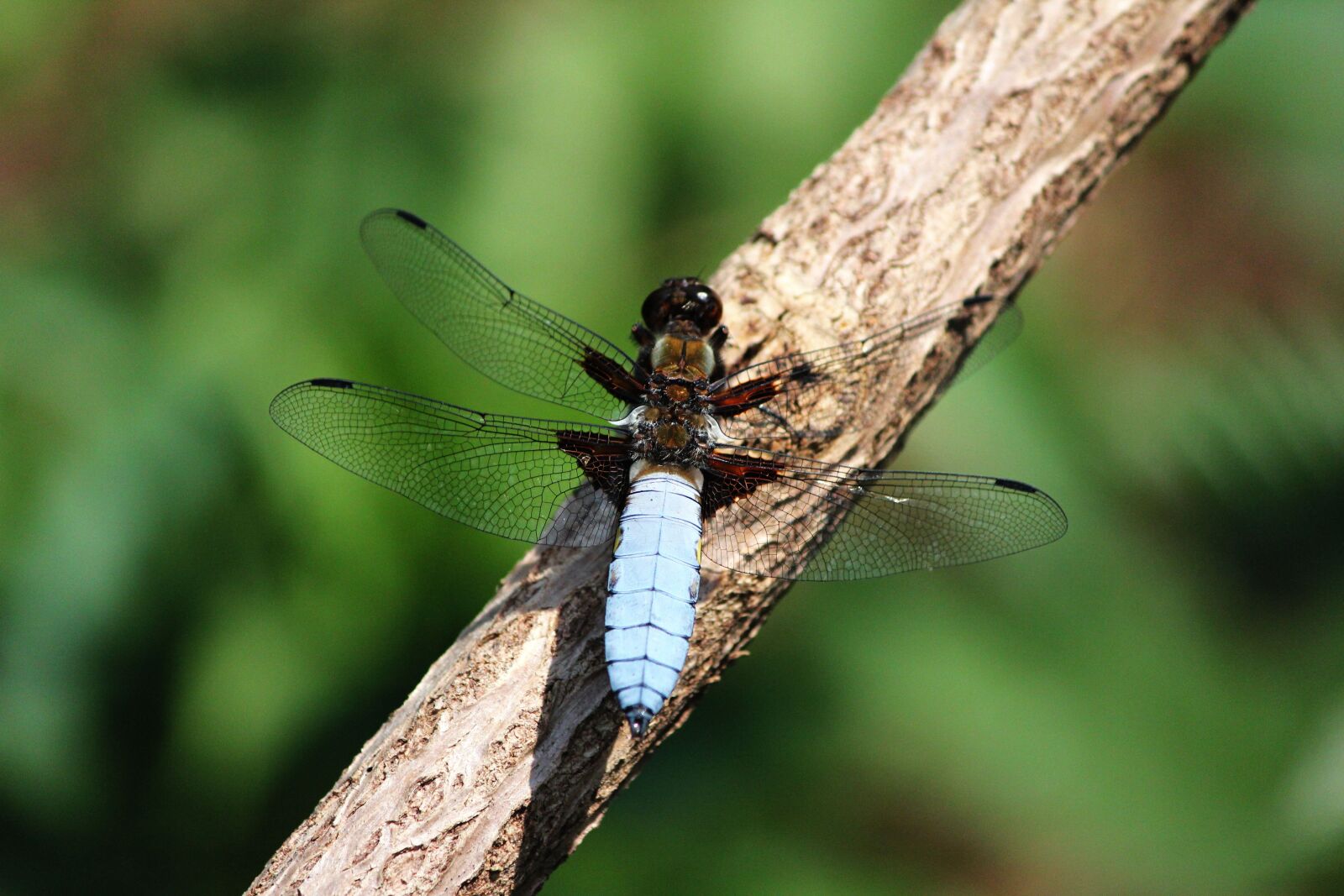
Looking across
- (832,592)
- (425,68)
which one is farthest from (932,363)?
(425,68)

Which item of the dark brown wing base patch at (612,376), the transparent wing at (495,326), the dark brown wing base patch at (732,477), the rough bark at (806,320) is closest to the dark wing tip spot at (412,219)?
the transparent wing at (495,326)

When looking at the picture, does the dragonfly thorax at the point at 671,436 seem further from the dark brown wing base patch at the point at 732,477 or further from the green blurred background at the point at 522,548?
the green blurred background at the point at 522,548

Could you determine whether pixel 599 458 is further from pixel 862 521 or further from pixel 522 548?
pixel 522 548

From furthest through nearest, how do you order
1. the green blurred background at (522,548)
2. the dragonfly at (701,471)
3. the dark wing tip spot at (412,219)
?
1. the green blurred background at (522,548)
2. the dark wing tip spot at (412,219)
3. the dragonfly at (701,471)

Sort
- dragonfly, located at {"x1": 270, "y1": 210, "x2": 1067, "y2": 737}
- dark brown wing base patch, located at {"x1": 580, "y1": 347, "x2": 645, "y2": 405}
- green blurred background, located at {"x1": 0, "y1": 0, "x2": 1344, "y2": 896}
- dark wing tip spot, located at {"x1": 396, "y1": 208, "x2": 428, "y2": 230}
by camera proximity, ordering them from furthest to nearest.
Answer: green blurred background, located at {"x1": 0, "y1": 0, "x2": 1344, "y2": 896} → dark wing tip spot, located at {"x1": 396, "y1": 208, "x2": 428, "y2": 230} → dark brown wing base patch, located at {"x1": 580, "y1": 347, "x2": 645, "y2": 405} → dragonfly, located at {"x1": 270, "y1": 210, "x2": 1067, "y2": 737}

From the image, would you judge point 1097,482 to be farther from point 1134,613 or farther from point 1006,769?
point 1006,769

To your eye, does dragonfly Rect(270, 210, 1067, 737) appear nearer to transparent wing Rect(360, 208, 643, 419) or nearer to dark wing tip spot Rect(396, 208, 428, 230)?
transparent wing Rect(360, 208, 643, 419)

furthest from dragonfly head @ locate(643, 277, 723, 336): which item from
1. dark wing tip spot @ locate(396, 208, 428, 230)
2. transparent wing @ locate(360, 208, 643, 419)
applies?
dark wing tip spot @ locate(396, 208, 428, 230)
